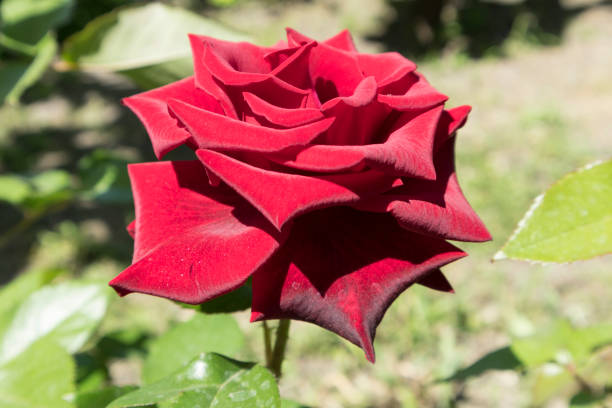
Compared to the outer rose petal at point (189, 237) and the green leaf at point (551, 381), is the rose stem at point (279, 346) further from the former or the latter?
the green leaf at point (551, 381)

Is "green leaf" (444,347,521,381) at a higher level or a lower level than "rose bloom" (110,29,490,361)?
lower

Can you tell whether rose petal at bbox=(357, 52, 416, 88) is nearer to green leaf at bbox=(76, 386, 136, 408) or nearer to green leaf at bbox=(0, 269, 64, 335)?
green leaf at bbox=(76, 386, 136, 408)

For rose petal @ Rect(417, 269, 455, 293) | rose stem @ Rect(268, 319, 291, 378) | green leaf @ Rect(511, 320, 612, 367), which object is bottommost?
green leaf @ Rect(511, 320, 612, 367)

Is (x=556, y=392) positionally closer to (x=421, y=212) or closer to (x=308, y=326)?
(x=421, y=212)

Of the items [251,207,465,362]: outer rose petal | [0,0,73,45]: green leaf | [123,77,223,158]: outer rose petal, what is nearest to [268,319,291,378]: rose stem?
[251,207,465,362]: outer rose petal

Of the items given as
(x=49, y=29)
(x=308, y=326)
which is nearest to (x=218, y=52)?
(x=49, y=29)

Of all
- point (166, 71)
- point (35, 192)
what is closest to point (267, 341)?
point (166, 71)
